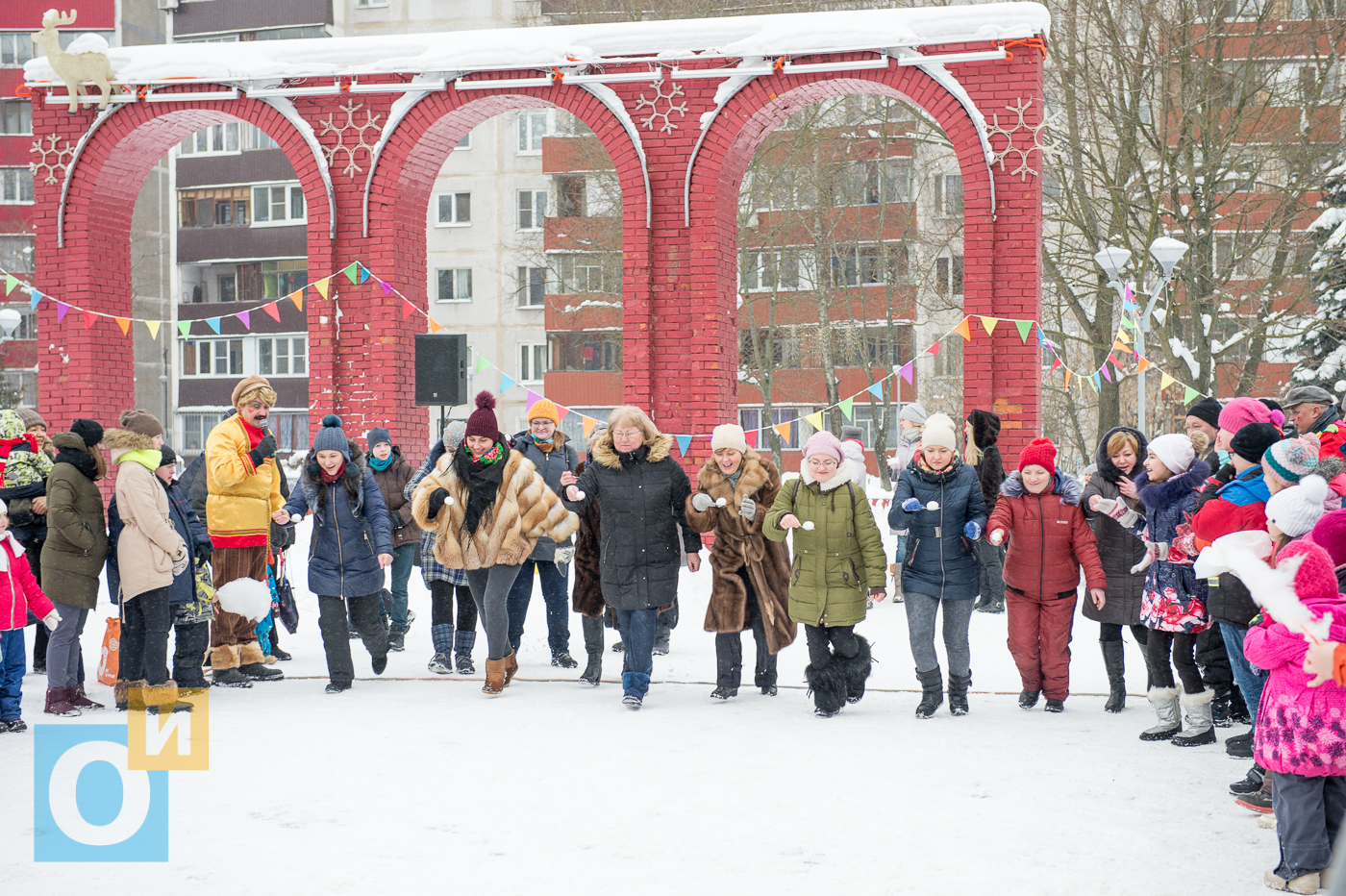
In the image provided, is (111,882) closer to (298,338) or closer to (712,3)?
(712,3)

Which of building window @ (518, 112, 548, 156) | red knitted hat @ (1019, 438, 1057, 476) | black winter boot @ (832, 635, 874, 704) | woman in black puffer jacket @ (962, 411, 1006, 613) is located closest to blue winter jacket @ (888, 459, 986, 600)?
woman in black puffer jacket @ (962, 411, 1006, 613)

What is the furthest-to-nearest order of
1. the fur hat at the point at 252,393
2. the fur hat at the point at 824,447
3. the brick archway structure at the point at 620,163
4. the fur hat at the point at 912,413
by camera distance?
the brick archway structure at the point at 620,163
the fur hat at the point at 912,413
the fur hat at the point at 252,393
the fur hat at the point at 824,447

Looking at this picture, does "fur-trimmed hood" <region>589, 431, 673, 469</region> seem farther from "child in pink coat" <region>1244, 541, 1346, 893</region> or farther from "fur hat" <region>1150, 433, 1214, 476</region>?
"child in pink coat" <region>1244, 541, 1346, 893</region>

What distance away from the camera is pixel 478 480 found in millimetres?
7512

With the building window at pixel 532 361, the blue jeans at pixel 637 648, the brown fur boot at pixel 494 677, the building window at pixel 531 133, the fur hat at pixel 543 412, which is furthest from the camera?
the building window at pixel 532 361

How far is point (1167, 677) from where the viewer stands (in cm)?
627

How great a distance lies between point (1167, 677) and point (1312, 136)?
14779mm

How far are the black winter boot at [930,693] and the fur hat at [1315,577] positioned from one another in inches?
119

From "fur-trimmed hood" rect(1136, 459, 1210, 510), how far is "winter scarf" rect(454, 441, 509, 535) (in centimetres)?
373

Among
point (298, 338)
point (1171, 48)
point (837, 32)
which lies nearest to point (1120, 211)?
point (1171, 48)

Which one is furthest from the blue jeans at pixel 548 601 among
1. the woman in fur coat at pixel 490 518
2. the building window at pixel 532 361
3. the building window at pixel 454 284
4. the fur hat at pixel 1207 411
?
the building window at pixel 454 284

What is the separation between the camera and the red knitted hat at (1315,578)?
3.96 meters

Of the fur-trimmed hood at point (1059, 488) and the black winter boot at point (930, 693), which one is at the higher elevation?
the fur-trimmed hood at point (1059, 488)

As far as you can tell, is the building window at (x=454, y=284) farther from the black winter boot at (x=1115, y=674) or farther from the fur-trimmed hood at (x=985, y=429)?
the black winter boot at (x=1115, y=674)
